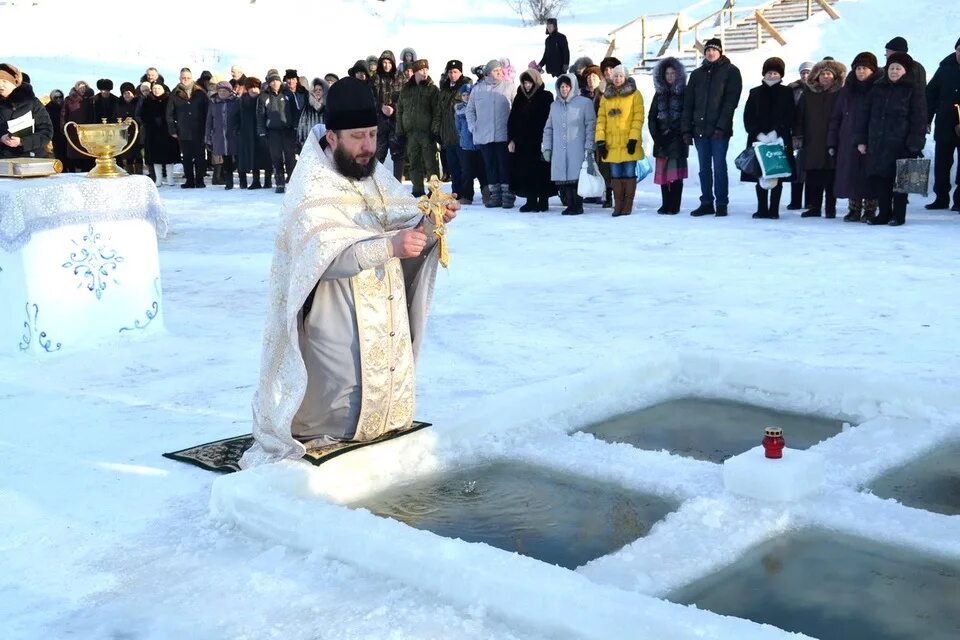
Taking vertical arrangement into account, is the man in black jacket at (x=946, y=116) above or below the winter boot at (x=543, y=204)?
above

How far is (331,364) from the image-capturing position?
4242mm

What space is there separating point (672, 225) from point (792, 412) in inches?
247

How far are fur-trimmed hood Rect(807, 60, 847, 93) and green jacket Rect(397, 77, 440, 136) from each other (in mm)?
4468

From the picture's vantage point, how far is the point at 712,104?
1116 cm

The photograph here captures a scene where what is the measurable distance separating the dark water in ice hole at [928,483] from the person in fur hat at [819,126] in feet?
22.9

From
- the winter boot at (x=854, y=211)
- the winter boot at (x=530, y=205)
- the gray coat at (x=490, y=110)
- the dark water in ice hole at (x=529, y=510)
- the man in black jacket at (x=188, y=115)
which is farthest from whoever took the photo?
the man in black jacket at (x=188, y=115)

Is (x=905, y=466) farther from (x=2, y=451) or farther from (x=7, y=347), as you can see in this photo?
(x=7, y=347)

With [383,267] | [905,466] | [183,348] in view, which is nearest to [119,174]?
[183,348]

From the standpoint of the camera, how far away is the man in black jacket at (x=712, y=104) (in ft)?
36.5

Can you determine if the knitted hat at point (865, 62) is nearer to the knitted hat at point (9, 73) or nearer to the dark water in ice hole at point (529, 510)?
the knitted hat at point (9, 73)

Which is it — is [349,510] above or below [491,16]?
below

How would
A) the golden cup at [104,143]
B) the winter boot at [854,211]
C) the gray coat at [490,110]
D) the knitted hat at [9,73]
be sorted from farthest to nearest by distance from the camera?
the gray coat at [490,110] < the winter boot at [854,211] < the knitted hat at [9,73] < the golden cup at [104,143]

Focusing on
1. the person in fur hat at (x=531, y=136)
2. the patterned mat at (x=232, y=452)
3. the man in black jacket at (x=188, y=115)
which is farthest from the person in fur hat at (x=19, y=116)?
the man in black jacket at (x=188, y=115)

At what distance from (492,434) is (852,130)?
6904 millimetres
